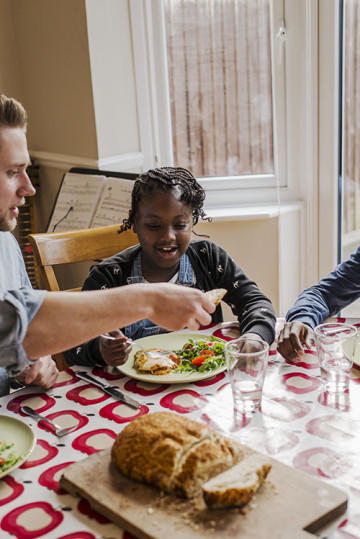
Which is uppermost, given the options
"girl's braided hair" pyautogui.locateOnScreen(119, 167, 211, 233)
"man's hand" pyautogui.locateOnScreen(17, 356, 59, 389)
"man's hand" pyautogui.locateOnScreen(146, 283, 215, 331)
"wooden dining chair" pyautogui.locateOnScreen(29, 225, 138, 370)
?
"girl's braided hair" pyautogui.locateOnScreen(119, 167, 211, 233)

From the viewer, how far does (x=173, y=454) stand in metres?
0.96

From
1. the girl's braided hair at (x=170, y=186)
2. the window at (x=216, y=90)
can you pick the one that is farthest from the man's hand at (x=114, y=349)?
the window at (x=216, y=90)

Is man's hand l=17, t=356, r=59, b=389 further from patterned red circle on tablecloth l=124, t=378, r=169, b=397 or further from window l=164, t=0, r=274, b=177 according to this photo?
window l=164, t=0, r=274, b=177

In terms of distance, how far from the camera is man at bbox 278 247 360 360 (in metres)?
1.46

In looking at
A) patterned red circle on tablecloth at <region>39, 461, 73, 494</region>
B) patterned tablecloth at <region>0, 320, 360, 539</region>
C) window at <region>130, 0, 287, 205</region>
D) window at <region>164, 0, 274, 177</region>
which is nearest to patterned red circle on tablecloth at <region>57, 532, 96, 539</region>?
patterned tablecloth at <region>0, 320, 360, 539</region>

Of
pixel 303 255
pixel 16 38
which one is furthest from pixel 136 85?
pixel 303 255

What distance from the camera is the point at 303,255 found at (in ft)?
10.2

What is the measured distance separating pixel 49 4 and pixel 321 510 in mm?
2879

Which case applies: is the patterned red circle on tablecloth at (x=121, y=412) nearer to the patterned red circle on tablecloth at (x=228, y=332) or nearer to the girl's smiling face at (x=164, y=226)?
the patterned red circle on tablecloth at (x=228, y=332)

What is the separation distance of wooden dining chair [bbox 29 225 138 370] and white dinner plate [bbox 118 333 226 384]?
1.77ft

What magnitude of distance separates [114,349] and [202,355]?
0.21 meters

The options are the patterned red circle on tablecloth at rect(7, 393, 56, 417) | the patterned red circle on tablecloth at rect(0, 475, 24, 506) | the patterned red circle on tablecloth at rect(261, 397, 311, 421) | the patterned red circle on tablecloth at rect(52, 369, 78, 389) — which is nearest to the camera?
the patterned red circle on tablecloth at rect(0, 475, 24, 506)

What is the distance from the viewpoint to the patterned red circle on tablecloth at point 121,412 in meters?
1.21

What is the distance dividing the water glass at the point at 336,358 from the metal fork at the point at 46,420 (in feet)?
1.74
